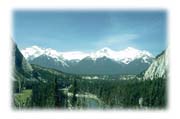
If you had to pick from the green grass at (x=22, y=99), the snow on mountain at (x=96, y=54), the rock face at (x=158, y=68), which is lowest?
the green grass at (x=22, y=99)

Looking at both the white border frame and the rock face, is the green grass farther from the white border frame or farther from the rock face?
the rock face

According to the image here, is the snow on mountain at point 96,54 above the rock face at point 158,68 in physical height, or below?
above

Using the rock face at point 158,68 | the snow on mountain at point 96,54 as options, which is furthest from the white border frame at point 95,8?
the snow on mountain at point 96,54

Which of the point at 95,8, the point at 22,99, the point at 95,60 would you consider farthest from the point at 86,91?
the point at 95,8

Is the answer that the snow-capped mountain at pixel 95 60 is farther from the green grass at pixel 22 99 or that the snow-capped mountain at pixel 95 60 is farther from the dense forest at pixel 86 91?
the green grass at pixel 22 99

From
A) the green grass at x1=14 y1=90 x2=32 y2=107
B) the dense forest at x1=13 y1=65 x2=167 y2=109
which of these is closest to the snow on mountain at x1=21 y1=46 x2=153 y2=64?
the dense forest at x1=13 y1=65 x2=167 y2=109
